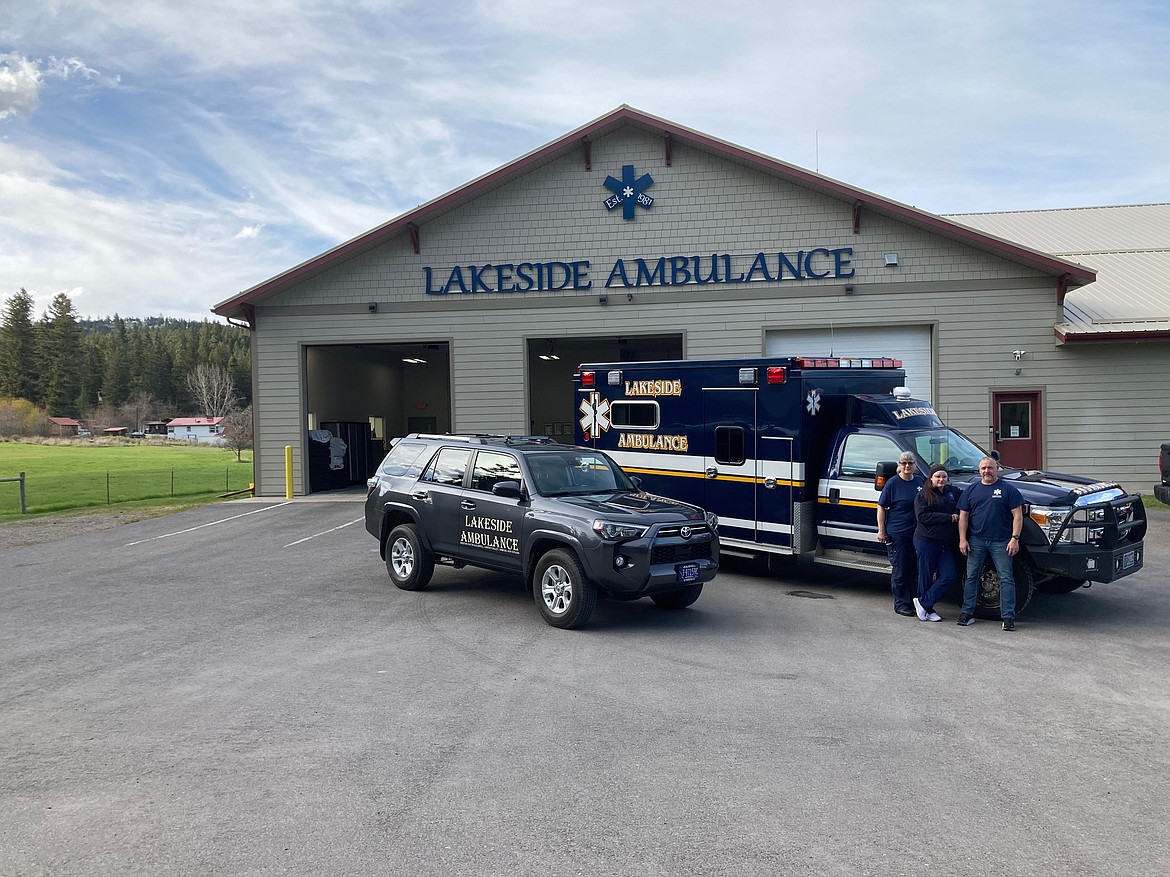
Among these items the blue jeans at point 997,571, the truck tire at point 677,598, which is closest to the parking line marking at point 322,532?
the truck tire at point 677,598

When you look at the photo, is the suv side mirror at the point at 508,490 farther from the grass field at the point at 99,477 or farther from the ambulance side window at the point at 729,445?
the grass field at the point at 99,477

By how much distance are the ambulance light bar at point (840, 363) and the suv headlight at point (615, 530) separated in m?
3.71

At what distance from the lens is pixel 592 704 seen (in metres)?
6.89

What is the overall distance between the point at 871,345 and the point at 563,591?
47.5 ft

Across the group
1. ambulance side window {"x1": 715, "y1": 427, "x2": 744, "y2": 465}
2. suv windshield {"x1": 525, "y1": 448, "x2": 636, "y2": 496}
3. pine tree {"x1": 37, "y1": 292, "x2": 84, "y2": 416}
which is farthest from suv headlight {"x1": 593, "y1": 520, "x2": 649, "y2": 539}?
pine tree {"x1": 37, "y1": 292, "x2": 84, "y2": 416}

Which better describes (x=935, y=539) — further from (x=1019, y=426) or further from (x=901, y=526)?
(x=1019, y=426)

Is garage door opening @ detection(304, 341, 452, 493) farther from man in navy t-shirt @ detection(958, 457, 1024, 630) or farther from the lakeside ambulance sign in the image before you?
man in navy t-shirt @ detection(958, 457, 1024, 630)

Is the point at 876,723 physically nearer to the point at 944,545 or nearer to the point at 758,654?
the point at 758,654

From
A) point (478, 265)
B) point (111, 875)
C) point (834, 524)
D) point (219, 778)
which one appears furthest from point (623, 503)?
point (478, 265)

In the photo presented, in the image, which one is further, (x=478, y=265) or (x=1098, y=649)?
(x=478, y=265)

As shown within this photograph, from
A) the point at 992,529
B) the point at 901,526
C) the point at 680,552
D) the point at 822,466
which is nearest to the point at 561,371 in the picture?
the point at 822,466

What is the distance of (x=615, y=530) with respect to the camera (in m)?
9.12

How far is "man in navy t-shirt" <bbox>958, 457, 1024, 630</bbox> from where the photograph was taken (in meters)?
9.29

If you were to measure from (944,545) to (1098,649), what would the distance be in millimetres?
1721
